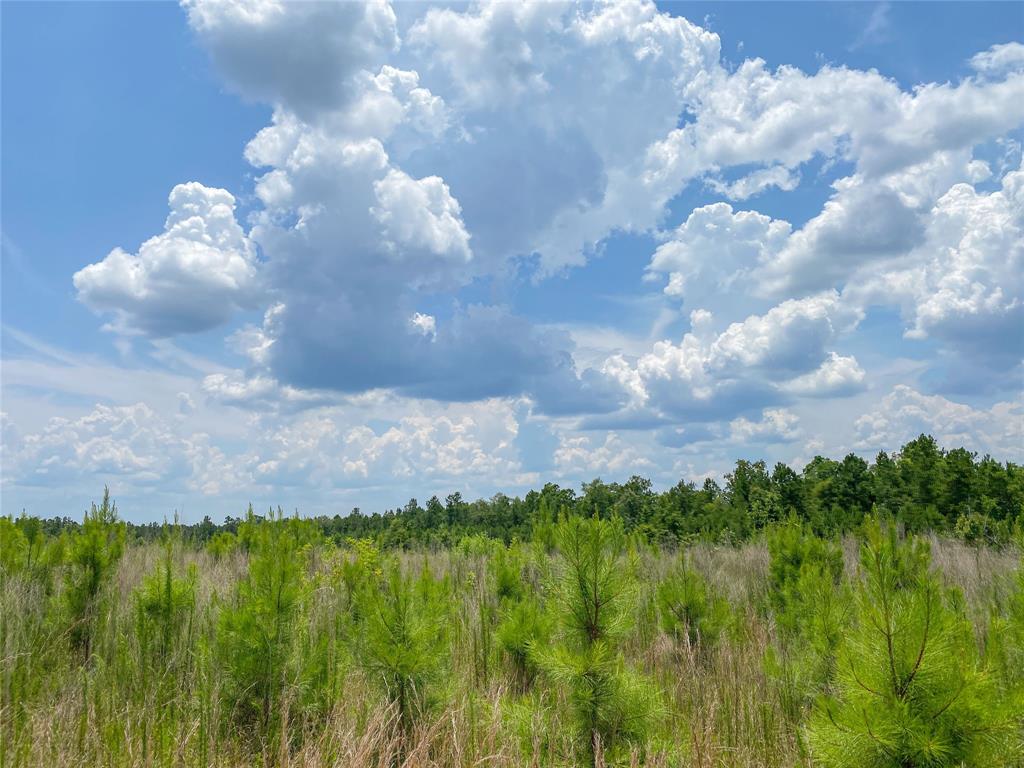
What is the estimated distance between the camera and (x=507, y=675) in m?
5.52

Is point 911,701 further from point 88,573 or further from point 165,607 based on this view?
point 88,573

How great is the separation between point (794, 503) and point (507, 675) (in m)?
14.8

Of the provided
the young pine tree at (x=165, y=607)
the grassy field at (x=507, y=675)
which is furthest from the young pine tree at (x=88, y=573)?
the young pine tree at (x=165, y=607)

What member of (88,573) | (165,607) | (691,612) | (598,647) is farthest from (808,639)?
(88,573)

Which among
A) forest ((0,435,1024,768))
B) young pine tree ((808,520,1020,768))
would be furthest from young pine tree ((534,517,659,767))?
young pine tree ((808,520,1020,768))

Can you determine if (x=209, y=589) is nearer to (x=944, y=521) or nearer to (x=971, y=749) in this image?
(x=971, y=749)

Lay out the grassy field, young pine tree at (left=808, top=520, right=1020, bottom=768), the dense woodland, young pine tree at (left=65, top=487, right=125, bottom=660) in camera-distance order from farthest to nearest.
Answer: the dense woodland, young pine tree at (left=65, top=487, right=125, bottom=660), the grassy field, young pine tree at (left=808, top=520, right=1020, bottom=768)

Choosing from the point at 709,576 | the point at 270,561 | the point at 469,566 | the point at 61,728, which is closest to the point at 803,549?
the point at 709,576

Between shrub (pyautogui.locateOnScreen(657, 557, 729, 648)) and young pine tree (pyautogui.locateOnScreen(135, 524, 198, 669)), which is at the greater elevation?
young pine tree (pyautogui.locateOnScreen(135, 524, 198, 669))

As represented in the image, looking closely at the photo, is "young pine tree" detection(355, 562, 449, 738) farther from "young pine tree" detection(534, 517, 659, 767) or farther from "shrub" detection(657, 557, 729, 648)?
"shrub" detection(657, 557, 729, 648)

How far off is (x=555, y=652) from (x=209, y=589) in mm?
5638

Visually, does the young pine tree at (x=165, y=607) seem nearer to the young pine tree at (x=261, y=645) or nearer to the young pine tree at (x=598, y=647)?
the young pine tree at (x=261, y=645)

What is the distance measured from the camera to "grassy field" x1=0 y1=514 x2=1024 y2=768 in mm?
2623

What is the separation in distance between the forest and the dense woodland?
15.8 feet
